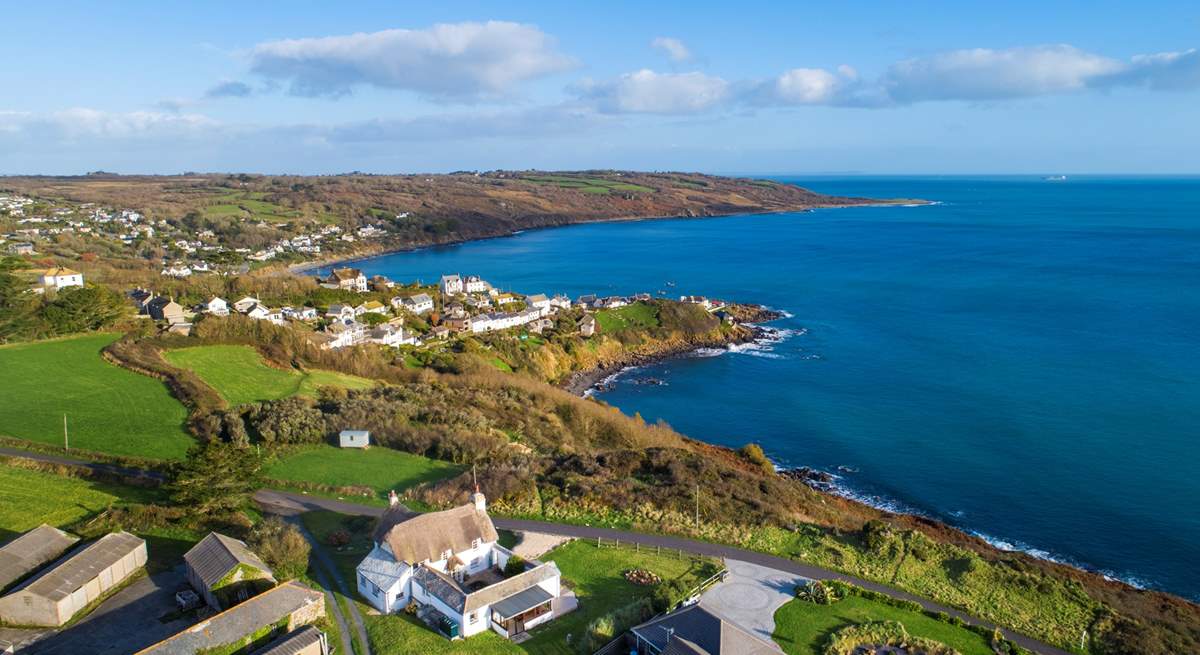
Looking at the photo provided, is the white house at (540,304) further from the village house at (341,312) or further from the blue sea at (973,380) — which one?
the village house at (341,312)

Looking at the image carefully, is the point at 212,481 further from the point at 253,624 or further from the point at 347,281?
the point at 347,281

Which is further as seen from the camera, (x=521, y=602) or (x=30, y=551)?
(x=30, y=551)

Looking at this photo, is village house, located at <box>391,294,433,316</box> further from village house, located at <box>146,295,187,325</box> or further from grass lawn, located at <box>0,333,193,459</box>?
grass lawn, located at <box>0,333,193,459</box>

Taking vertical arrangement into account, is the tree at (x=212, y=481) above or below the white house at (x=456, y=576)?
above

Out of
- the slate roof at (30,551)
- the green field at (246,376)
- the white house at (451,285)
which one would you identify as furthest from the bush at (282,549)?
the white house at (451,285)

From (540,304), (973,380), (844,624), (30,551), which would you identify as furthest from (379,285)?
(844,624)
